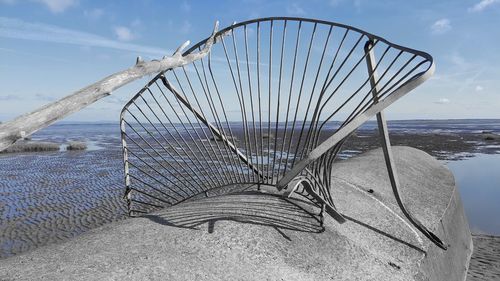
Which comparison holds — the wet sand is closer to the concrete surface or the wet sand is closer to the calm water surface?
the concrete surface

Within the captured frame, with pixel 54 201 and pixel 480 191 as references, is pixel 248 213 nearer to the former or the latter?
pixel 54 201

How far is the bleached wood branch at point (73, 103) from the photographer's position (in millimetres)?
1864

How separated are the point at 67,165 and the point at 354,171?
12.6 m

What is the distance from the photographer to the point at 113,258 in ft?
8.21

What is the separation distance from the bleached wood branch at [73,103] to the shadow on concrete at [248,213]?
3.96 ft

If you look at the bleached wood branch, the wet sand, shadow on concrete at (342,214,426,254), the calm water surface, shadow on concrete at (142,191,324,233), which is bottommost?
the wet sand

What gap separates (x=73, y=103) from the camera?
2217 millimetres

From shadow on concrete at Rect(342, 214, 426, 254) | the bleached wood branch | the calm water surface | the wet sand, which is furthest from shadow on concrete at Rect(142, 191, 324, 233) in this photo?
the calm water surface

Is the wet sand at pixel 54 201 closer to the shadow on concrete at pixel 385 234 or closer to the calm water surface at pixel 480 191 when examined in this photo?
the shadow on concrete at pixel 385 234

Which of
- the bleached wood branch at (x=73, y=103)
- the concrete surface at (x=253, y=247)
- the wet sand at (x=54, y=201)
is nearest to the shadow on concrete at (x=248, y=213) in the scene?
the concrete surface at (x=253, y=247)

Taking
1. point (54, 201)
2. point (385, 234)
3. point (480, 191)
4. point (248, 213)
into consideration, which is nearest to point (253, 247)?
point (248, 213)

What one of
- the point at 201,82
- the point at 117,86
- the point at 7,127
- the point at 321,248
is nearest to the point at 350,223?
the point at 321,248

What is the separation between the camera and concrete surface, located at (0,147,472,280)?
243 centimetres

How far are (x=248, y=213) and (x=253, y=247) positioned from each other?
0.54 metres
